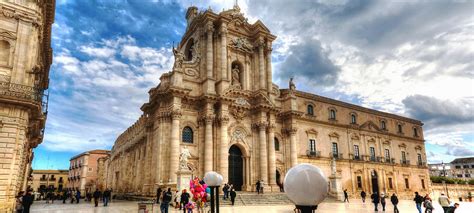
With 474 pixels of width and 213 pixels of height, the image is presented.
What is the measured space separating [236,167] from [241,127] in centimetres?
374

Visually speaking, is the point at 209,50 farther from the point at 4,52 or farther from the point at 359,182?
the point at 359,182

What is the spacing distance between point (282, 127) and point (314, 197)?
31.5 metres

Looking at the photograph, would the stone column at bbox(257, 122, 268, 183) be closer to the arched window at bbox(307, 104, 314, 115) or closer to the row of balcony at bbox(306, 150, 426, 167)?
the row of balcony at bbox(306, 150, 426, 167)

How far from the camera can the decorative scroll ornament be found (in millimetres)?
34219

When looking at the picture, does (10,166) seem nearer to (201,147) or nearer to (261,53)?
(201,147)

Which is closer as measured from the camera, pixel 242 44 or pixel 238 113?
pixel 238 113

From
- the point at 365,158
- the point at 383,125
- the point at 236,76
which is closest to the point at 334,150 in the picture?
the point at 365,158

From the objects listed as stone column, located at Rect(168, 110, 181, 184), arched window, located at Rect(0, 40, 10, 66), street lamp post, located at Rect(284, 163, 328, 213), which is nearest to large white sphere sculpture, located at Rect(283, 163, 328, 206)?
street lamp post, located at Rect(284, 163, 328, 213)

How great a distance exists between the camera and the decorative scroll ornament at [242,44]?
34.2m

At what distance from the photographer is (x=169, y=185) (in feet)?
82.9

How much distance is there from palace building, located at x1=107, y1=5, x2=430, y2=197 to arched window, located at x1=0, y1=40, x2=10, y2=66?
38.5 ft

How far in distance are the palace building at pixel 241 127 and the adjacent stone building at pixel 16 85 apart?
1057 centimetres

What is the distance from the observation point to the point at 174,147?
2712 cm

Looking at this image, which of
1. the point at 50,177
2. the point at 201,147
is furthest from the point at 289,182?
the point at 50,177
